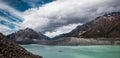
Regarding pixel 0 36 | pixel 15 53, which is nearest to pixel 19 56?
pixel 15 53

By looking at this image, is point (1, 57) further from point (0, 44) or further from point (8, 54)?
point (0, 44)

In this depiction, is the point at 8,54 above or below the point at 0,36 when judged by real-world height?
below

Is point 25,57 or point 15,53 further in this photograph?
point 25,57

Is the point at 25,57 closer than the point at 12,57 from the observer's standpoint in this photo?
No

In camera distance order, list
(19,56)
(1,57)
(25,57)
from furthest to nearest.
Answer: (25,57) → (19,56) → (1,57)

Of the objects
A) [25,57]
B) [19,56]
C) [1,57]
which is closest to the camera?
[1,57]

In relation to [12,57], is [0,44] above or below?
above

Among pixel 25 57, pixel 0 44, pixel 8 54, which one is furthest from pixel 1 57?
pixel 25 57

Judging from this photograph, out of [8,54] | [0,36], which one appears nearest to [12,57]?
[8,54]
